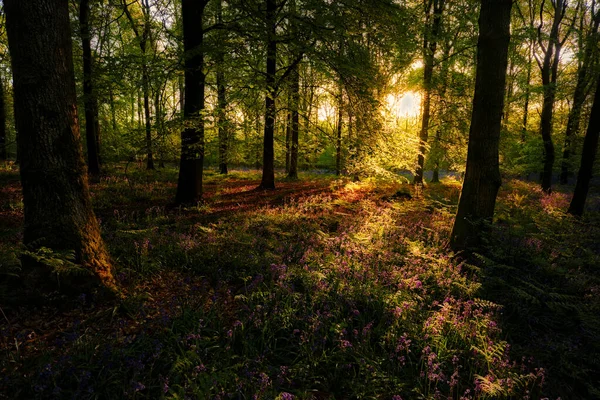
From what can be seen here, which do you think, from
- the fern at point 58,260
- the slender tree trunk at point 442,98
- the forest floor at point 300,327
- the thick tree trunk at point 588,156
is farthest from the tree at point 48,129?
the slender tree trunk at point 442,98

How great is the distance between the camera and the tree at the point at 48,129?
134 inches

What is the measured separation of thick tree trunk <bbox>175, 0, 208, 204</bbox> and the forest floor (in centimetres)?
324

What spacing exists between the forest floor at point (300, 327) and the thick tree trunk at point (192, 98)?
10.6 feet

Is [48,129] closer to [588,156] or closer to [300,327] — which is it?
[300,327]

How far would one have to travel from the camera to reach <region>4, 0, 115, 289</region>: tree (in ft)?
11.1

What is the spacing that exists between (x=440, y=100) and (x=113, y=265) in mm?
17462

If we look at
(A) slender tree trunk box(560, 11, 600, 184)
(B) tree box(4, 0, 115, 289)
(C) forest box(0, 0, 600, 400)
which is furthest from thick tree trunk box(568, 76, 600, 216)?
(B) tree box(4, 0, 115, 289)

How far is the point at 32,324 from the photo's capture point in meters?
3.33

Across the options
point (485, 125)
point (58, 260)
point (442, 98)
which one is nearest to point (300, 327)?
point (58, 260)

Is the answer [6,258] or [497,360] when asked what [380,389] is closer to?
[497,360]

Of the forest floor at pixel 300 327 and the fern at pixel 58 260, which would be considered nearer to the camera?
the forest floor at pixel 300 327

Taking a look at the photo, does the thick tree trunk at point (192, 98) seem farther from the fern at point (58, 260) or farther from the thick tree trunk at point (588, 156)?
the thick tree trunk at point (588, 156)

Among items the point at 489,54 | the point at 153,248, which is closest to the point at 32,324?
the point at 153,248

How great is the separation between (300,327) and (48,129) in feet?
13.0
